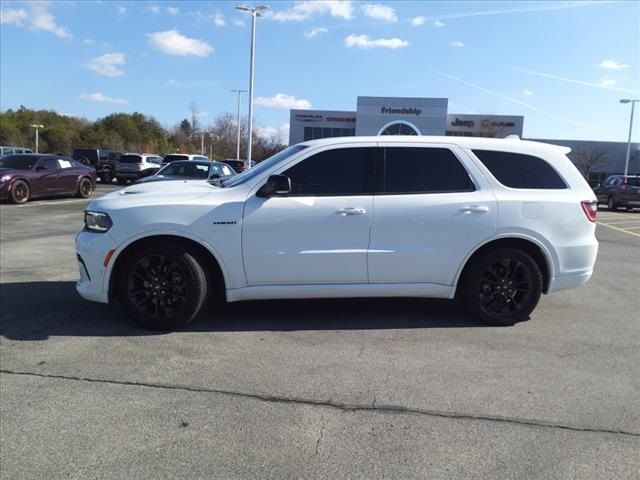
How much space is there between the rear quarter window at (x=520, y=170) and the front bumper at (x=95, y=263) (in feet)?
11.8

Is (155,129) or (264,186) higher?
(155,129)

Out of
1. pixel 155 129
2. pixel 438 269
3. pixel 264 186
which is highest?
pixel 155 129

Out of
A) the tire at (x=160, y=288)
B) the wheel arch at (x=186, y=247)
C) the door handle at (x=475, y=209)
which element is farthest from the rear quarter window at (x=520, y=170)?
the tire at (x=160, y=288)

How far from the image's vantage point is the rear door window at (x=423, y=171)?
201 inches

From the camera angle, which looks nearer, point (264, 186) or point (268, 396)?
point (268, 396)

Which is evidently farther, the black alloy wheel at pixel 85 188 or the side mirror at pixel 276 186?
the black alloy wheel at pixel 85 188

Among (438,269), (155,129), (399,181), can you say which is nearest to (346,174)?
(399,181)

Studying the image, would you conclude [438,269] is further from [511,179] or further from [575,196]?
[575,196]

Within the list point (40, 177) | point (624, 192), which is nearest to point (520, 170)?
point (40, 177)

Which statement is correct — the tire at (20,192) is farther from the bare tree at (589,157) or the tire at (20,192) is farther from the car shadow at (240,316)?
the bare tree at (589,157)

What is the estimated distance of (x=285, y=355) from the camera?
4.40 m

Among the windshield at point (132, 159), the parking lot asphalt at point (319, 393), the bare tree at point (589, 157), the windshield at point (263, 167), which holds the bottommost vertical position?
the parking lot asphalt at point (319, 393)

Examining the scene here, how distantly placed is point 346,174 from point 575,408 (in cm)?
271

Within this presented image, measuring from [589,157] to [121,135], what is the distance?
61095 millimetres
